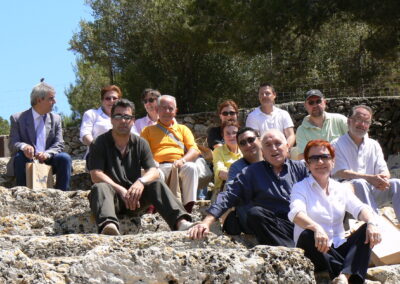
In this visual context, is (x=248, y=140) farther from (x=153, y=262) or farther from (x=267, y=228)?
(x=153, y=262)

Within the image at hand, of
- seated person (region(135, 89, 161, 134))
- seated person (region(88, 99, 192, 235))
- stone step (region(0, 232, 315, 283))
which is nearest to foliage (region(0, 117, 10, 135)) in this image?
seated person (region(135, 89, 161, 134))

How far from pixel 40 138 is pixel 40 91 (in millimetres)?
512

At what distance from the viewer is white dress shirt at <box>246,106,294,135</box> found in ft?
29.8

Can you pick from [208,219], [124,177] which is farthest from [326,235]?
[124,177]

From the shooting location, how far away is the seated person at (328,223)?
16.4 ft

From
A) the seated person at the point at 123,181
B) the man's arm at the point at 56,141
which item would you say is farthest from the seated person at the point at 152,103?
the seated person at the point at 123,181

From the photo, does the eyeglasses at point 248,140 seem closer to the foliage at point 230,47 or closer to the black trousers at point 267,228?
the black trousers at point 267,228

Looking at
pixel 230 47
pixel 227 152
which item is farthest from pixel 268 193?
pixel 230 47

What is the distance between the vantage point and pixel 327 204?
5.39 m

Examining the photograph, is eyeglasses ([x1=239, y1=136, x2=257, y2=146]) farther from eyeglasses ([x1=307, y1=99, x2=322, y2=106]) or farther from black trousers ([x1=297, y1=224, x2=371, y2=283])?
eyeglasses ([x1=307, y1=99, x2=322, y2=106])

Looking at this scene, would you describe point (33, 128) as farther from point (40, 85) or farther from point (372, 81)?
point (372, 81)

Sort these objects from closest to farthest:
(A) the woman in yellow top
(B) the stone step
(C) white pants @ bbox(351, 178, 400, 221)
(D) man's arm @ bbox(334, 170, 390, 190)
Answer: (B) the stone step < (C) white pants @ bbox(351, 178, 400, 221) < (D) man's arm @ bbox(334, 170, 390, 190) < (A) the woman in yellow top

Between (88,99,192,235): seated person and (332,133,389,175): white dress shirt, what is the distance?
1.82 metres

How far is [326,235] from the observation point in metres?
4.99
